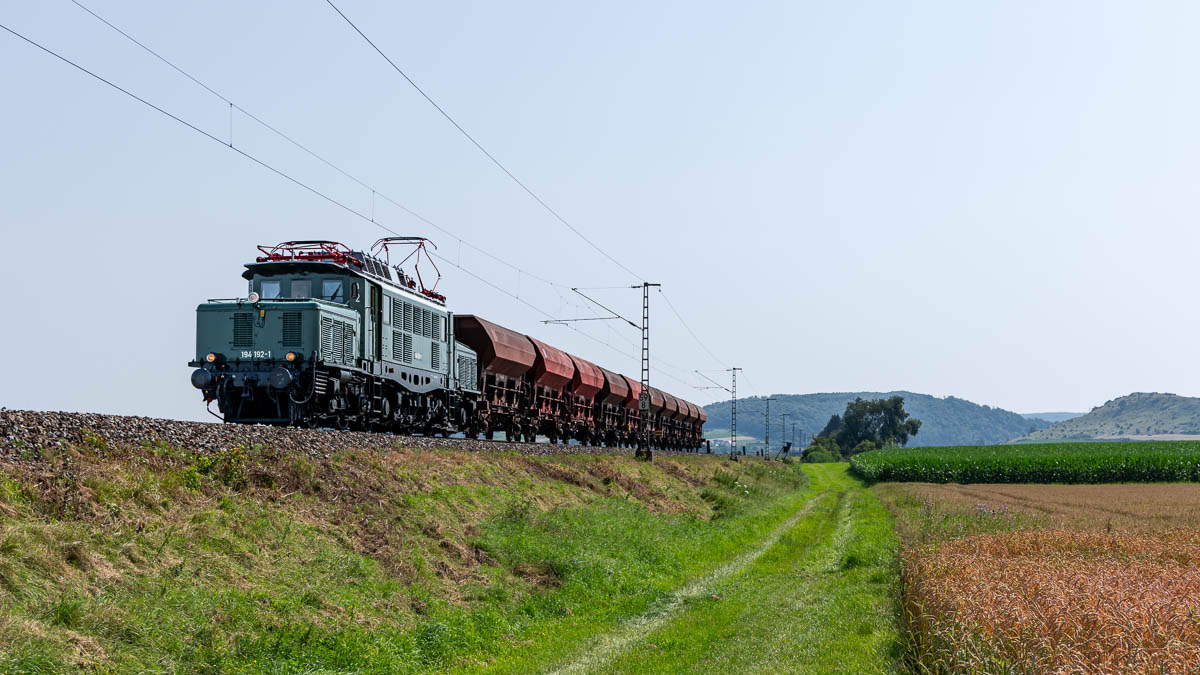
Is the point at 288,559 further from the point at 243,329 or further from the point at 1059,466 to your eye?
the point at 1059,466

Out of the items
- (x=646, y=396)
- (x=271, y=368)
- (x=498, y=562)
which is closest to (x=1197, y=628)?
(x=498, y=562)

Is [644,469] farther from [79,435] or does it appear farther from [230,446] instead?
[79,435]

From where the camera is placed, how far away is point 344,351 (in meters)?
24.6

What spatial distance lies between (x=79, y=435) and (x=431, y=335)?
1679 cm

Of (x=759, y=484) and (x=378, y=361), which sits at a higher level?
(x=378, y=361)

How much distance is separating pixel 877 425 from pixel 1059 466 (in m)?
109

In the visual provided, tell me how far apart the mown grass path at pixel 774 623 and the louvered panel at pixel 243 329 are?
11.7m

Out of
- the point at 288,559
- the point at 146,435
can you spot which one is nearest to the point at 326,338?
the point at 146,435

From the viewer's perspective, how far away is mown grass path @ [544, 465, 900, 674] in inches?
525

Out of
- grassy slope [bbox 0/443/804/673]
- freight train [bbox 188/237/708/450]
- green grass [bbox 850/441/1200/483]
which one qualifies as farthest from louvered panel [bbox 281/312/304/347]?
green grass [bbox 850/441/1200/483]

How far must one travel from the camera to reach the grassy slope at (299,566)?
10672 millimetres

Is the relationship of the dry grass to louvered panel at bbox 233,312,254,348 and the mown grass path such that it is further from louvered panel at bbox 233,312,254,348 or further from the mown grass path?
louvered panel at bbox 233,312,254,348

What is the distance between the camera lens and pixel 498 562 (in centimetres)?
1856

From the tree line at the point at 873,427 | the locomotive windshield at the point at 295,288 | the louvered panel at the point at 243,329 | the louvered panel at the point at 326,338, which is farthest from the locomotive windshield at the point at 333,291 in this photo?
the tree line at the point at 873,427
